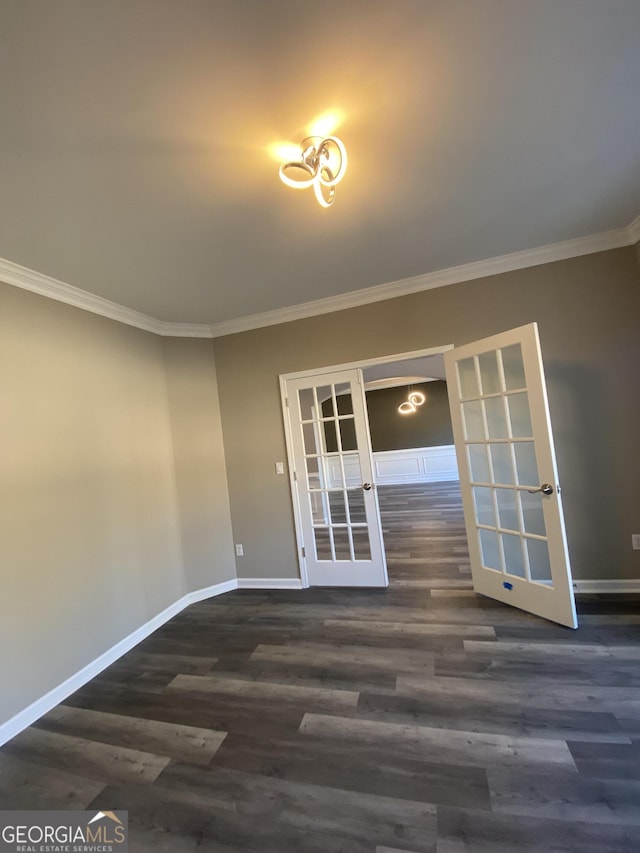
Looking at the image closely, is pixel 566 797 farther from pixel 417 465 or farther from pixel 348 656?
pixel 417 465

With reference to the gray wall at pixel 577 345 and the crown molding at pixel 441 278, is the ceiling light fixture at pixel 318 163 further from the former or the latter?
the gray wall at pixel 577 345

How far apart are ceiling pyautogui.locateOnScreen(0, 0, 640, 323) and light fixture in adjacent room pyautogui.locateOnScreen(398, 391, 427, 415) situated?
7.03 m

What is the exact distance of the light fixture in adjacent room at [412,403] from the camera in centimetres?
959

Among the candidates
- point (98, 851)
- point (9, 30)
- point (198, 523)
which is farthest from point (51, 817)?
point (9, 30)

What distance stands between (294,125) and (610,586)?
361 cm

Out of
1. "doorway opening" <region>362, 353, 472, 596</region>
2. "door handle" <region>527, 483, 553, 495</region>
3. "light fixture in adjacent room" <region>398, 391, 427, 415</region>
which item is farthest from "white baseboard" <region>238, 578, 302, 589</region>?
"light fixture in adjacent room" <region>398, 391, 427, 415</region>

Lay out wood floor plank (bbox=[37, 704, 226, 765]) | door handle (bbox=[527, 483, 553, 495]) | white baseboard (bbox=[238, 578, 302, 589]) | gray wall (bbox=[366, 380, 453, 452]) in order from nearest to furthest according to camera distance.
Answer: wood floor plank (bbox=[37, 704, 226, 765]) < door handle (bbox=[527, 483, 553, 495]) < white baseboard (bbox=[238, 578, 302, 589]) < gray wall (bbox=[366, 380, 453, 452])

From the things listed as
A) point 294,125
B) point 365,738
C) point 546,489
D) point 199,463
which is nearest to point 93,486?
point 199,463

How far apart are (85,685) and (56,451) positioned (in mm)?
1531

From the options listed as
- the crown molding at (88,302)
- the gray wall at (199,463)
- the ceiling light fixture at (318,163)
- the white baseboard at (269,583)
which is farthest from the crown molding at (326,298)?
the white baseboard at (269,583)

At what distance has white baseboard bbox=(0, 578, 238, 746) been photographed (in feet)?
6.64

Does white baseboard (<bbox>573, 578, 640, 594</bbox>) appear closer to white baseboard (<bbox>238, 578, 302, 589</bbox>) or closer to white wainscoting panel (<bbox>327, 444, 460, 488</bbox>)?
white baseboard (<bbox>238, 578, 302, 589</bbox>)

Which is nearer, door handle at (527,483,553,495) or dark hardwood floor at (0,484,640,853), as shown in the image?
dark hardwood floor at (0,484,640,853)

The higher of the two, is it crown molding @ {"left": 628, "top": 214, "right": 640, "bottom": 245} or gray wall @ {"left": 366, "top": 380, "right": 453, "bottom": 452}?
crown molding @ {"left": 628, "top": 214, "right": 640, "bottom": 245}
